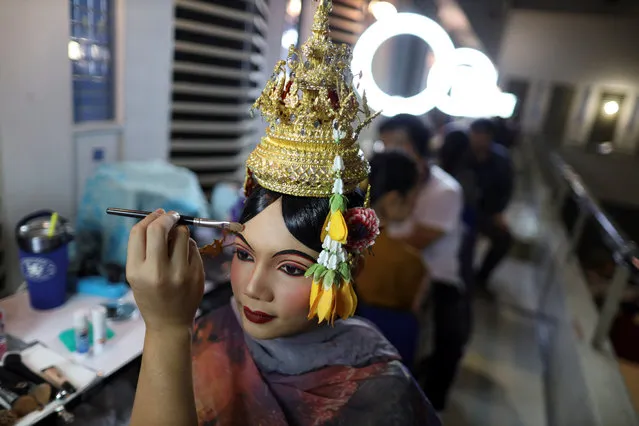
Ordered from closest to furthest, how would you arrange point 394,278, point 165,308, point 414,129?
1. point 165,308
2. point 394,278
3. point 414,129

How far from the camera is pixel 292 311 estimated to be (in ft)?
3.14

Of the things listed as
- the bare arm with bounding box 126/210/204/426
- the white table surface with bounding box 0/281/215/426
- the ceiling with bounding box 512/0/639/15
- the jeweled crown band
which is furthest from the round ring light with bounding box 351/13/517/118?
the white table surface with bounding box 0/281/215/426

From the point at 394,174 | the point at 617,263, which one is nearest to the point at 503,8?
the point at 394,174

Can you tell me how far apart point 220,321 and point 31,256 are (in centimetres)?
95

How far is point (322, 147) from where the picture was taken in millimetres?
921

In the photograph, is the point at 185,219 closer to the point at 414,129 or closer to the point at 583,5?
the point at 414,129

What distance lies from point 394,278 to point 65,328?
1.41 metres

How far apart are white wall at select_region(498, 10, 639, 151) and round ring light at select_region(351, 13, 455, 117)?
1285 mm

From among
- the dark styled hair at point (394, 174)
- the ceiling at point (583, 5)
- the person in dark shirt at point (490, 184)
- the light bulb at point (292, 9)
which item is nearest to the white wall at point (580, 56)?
the ceiling at point (583, 5)

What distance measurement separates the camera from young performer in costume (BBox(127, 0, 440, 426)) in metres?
0.78

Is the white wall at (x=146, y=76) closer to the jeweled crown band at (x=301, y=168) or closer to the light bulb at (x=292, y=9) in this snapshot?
the light bulb at (x=292, y=9)

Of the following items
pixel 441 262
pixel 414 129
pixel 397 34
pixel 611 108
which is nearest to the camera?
pixel 441 262

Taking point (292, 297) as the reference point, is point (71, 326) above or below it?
below

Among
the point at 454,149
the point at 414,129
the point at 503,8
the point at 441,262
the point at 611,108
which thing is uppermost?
the point at 503,8
